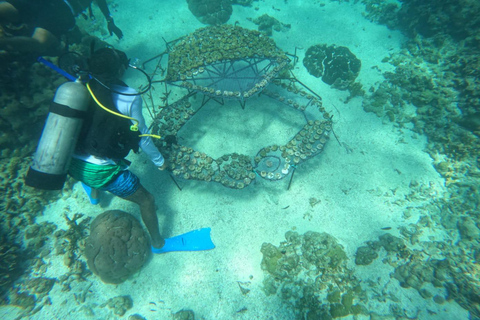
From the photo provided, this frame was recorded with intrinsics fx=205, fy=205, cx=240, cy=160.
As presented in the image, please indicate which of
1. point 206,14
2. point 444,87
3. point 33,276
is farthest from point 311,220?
point 206,14

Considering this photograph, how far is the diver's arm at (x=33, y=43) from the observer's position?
216 inches

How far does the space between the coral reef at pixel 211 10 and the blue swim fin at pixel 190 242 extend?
11781 millimetres

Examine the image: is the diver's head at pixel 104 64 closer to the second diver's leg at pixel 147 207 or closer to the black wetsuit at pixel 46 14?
the second diver's leg at pixel 147 207

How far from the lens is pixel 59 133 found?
10.8 feet

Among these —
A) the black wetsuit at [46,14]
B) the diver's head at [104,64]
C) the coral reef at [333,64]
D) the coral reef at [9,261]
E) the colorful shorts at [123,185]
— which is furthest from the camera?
the coral reef at [333,64]

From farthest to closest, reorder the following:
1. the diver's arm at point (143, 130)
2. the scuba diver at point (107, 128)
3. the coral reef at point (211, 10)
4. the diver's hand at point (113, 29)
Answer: the coral reef at point (211, 10) → the diver's hand at point (113, 29) → the diver's arm at point (143, 130) → the scuba diver at point (107, 128)

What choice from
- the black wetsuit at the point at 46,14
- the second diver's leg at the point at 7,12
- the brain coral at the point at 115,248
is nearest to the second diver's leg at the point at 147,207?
the brain coral at the point at 115,248

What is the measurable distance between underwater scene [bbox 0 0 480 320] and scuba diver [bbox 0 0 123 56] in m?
0.07

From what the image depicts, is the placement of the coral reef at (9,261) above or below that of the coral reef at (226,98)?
below

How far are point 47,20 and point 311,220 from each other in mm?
10656

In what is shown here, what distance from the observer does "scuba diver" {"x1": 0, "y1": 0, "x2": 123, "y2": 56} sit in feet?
18.2

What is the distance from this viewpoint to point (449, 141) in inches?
313

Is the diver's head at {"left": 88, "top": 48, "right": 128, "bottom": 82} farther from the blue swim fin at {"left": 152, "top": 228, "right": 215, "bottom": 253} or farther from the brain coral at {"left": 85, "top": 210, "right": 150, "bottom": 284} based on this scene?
the blue swim fin at {"left": 152, "top": 228, "right": 215, "bottom": 253}

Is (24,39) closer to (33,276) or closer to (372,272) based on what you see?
(33,276)
